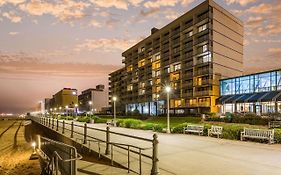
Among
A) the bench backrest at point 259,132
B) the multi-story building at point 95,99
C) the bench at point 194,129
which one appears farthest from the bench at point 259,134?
the multi-story building at point 95,99

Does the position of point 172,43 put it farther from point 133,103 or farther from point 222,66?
point 133,103

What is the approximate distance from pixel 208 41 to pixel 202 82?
9.66 metres

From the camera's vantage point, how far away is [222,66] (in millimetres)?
63750

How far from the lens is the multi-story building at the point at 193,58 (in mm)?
61925

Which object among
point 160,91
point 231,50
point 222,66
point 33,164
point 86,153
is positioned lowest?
point 33,164

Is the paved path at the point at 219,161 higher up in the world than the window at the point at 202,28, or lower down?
lower down

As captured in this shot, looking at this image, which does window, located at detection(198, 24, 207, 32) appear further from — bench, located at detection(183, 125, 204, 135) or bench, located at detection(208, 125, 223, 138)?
bench, located at detection(208, 125, 223, 138)

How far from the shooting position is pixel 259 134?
16.7 m

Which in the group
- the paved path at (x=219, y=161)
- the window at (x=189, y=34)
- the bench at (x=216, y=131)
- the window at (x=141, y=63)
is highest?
the window at (x=189, y=34)

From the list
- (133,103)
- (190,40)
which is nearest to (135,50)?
(133,103)

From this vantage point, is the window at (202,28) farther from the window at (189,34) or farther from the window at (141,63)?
the window at (141,63)

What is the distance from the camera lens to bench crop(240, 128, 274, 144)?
1583 centimetres

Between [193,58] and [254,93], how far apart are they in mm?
20385

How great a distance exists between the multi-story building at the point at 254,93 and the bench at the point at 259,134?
1126 inches
